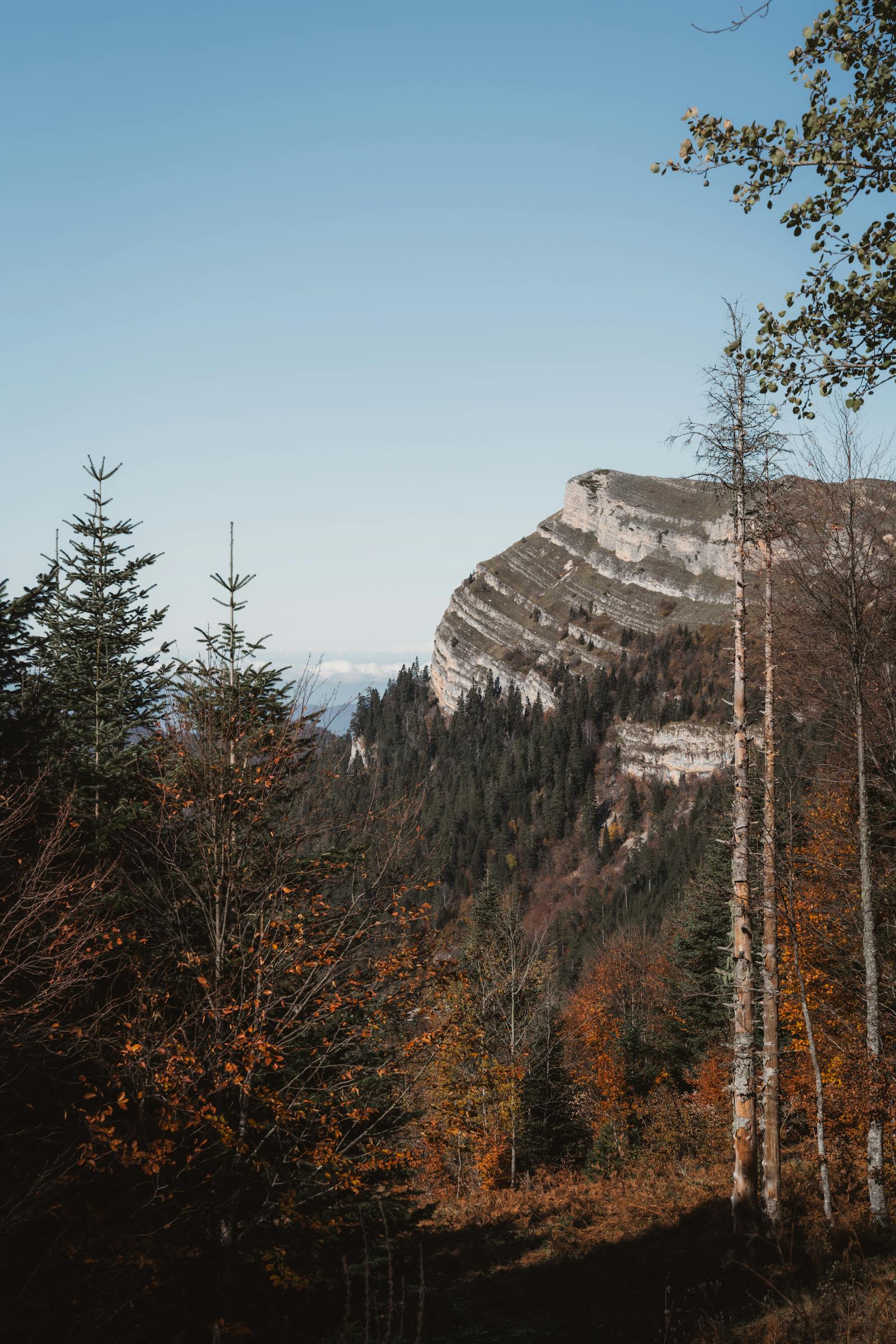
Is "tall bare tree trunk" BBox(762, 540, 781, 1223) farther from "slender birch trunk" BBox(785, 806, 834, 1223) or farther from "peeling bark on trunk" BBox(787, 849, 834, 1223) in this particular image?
"peeling bark on trunk" BBox(787, 849, 834, 1223)

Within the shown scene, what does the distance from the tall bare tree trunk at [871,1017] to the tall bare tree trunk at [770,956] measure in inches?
48.5

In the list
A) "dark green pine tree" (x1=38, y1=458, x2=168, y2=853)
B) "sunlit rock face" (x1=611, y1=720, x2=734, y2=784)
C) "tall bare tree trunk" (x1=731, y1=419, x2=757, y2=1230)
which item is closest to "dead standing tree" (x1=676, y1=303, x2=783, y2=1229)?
"tall bare tree trunk" (x1=731, y1=419, x2=757, y2=1230)

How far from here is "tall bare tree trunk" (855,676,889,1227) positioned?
37.2 ft

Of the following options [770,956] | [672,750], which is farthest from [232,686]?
[672,750]

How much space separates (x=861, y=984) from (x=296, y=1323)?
1079 centimetres

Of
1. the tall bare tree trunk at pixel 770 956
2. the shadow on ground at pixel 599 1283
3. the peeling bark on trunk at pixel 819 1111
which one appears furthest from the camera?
the peeling bark on trunk at pixel 819 1111

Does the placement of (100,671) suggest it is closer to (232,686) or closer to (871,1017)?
(232,686)

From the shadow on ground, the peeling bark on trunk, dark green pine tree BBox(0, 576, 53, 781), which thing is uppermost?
dark green pine tree BBox(0, 576, 53, 781)

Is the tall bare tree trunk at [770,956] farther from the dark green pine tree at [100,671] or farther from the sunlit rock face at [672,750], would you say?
the sunlit rock face at [672,750]

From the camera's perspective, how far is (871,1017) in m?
12.3

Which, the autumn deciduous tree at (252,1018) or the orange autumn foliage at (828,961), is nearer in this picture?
the autumn deciduous tree at (252,1018)

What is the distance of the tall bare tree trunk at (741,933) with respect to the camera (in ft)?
38.2

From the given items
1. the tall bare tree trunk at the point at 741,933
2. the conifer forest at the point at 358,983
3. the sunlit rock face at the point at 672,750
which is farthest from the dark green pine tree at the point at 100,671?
the sunlit rock face at the point at 672,750

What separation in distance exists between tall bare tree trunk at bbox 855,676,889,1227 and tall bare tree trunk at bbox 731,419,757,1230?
5.13 feet
